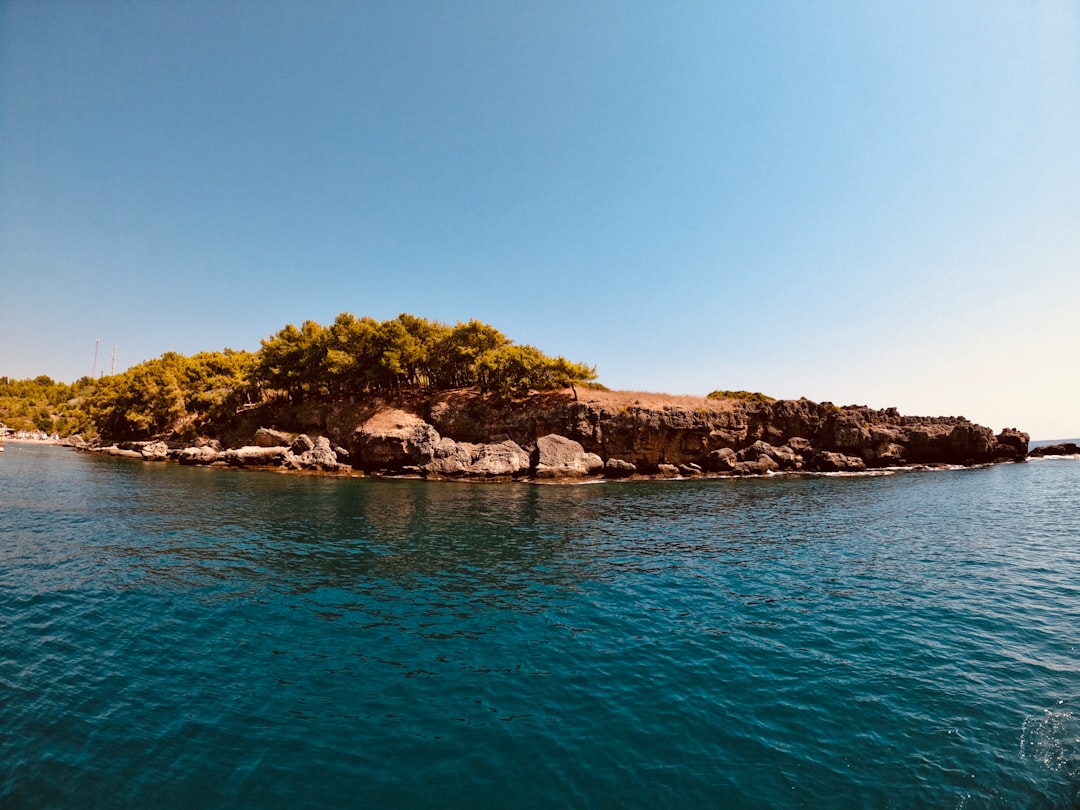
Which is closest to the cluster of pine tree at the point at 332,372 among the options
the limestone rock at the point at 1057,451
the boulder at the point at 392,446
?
the boulder at the point at 392,446

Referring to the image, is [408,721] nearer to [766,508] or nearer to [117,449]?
[766,508]

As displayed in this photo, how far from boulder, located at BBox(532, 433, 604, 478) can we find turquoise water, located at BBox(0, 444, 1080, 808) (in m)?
30.5

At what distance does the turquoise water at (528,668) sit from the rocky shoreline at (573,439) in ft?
106

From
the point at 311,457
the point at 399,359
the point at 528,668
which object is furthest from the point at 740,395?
the point at 528,668

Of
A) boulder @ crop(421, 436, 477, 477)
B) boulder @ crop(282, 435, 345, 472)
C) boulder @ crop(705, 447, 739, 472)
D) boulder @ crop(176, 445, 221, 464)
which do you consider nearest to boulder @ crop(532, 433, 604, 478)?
boulder @ crop(421, 436, 477, 477)

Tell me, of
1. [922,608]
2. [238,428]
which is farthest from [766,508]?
[238,428]

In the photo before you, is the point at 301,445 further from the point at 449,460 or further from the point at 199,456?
the point at 449,460

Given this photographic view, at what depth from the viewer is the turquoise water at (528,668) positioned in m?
8.80

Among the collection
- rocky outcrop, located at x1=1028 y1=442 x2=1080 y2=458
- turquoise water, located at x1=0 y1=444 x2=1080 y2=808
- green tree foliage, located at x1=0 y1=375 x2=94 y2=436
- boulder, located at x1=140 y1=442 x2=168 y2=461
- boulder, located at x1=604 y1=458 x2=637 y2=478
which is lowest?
turquoise water, located at x1=0 y1=444 x2=1080 y2=808

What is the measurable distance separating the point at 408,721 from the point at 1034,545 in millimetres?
35687

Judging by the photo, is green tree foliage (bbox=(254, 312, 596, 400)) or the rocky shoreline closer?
the rocky shoreline

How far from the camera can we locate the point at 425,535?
28500mm

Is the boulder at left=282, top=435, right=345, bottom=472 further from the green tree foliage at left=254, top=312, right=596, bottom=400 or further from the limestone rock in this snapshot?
the limestone rock

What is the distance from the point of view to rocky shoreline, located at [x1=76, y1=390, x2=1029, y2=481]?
202ft
